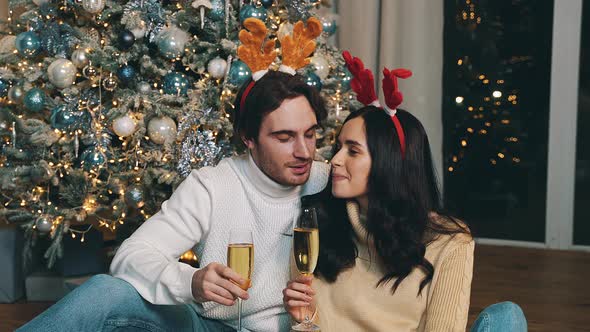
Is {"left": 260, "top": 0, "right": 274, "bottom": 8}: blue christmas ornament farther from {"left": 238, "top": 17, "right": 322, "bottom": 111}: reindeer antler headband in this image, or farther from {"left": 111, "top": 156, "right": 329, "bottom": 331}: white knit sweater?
{"left": 111, "top": 156, "right": 329, "bottom": 331}: white knit sweater

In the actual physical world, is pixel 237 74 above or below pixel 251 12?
below

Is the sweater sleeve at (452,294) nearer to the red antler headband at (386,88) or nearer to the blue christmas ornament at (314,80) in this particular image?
the red antler headband at (386,88)

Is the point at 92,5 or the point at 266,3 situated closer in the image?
the point at 92,5

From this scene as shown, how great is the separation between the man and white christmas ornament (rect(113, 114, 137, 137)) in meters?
0.95

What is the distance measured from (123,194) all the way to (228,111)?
21.6 inches

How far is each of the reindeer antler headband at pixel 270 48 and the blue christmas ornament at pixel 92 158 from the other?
1.08 m

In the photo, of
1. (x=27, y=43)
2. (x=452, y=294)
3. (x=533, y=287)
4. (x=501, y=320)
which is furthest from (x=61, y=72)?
(x=533, y=287)

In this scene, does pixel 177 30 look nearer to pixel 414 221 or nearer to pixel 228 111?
pixel 228 111

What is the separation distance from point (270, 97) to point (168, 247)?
481 mm

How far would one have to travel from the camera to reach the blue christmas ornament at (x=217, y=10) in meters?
3.04

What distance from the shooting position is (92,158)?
3037 millimetres

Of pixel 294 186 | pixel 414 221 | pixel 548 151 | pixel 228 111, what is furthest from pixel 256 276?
pixel 548 151

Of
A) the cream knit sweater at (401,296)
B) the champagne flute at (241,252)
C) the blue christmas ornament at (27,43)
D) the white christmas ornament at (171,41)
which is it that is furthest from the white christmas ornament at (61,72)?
the champagne flute at (241,252)

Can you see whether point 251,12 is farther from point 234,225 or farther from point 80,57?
point 234,225
